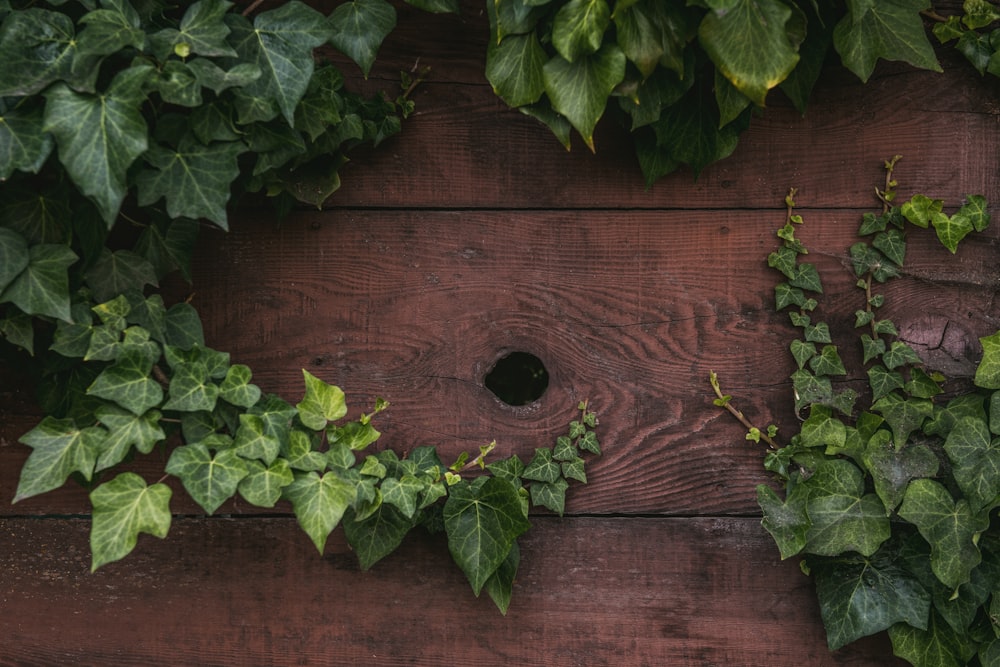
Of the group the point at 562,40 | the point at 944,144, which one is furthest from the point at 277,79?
the point at 944,144

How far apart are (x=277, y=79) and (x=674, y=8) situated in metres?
0.46

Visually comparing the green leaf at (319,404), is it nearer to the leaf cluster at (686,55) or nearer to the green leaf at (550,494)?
the green leaf at (550,494)

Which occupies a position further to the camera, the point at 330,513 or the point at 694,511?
the point at 694,511

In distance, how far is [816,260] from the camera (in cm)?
117

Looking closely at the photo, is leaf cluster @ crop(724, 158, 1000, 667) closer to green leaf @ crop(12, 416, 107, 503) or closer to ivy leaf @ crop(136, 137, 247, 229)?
Result: ivy leaf @ crop(136, 137, 247, 229)

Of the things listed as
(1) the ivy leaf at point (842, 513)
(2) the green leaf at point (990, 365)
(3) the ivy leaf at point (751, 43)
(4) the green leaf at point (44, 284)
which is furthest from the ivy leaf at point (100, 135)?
(2) the green leaf at point (990, 365)

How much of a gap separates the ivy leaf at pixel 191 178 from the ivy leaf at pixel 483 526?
46cm

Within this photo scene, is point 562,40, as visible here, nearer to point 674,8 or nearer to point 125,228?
point 674,8

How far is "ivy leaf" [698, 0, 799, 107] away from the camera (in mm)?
930

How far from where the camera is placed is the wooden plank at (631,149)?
1.15m

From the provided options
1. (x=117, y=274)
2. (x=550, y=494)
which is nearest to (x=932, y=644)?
(x=550, y=494)

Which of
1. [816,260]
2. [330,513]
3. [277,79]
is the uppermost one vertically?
[277,79]

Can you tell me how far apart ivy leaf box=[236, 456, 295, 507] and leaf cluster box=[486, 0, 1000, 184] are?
0.51 meters

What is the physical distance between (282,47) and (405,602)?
0.75 metres
